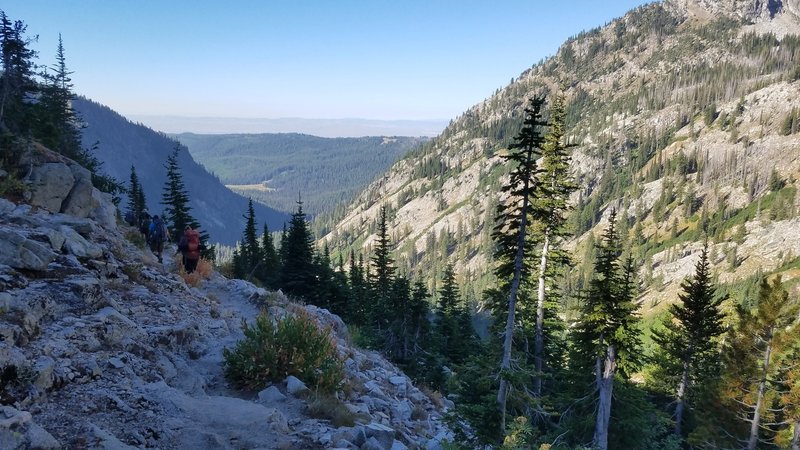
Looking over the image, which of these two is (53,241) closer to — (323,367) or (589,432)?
(323,367)

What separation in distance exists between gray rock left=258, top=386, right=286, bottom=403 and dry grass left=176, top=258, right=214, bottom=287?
899 centimetres

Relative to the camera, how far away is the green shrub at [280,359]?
9.40m

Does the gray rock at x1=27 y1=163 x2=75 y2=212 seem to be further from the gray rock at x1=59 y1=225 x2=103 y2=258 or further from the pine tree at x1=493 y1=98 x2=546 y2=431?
the pine tree at x1=493 y1=98 x2=546 y2=431

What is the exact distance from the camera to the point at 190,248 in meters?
17.9

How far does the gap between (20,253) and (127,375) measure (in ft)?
14.4

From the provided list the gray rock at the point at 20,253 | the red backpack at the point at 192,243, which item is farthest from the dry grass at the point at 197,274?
the gray rock at the point at 20,253

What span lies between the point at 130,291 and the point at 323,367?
5771 mm

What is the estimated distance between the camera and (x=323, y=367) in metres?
10.1

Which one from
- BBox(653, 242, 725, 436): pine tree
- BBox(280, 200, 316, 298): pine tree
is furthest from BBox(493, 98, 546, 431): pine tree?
BBox(280, 200, 316, 298): pine tree

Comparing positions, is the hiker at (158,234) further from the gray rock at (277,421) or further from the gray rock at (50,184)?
the gray rock at (277,421)

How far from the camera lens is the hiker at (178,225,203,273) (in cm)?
1755

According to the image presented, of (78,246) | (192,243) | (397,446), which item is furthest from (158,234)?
(397,446)

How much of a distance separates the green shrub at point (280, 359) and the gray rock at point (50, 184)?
36.4 ft

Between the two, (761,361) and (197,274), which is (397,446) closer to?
(197,274)
